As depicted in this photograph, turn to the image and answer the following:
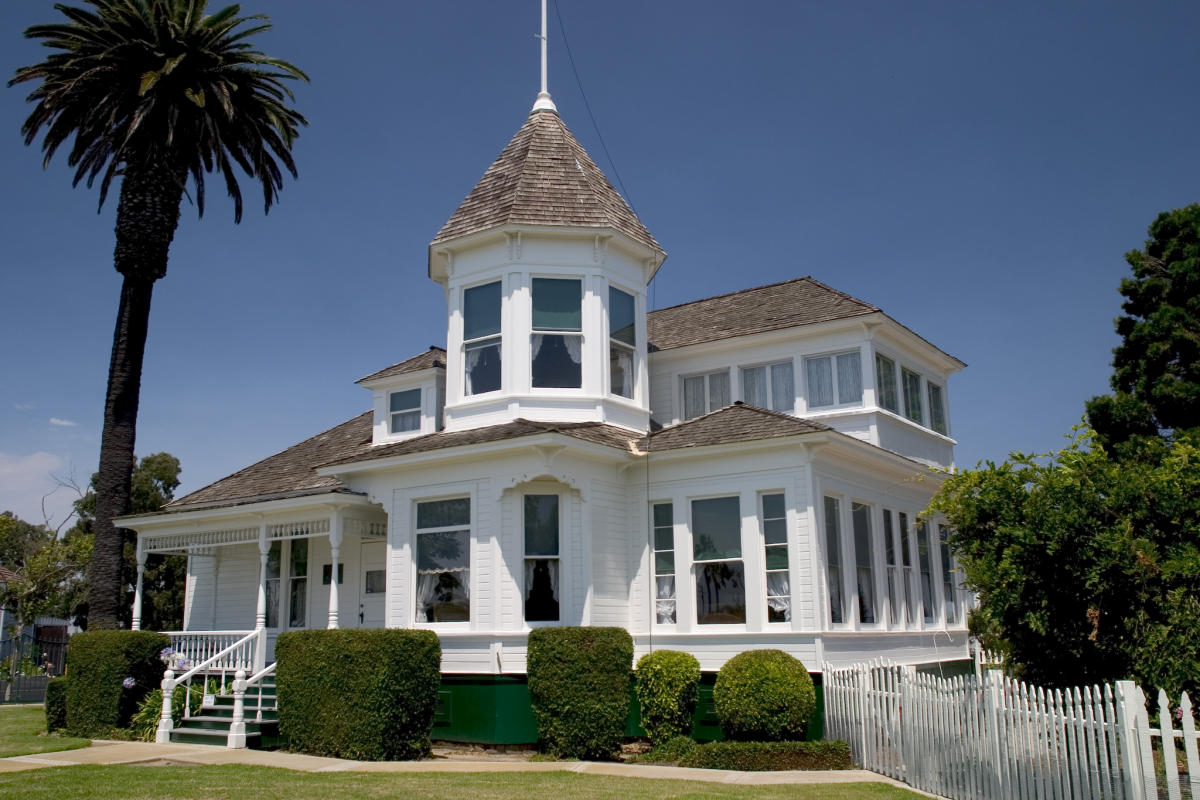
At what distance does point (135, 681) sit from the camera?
17.9 m

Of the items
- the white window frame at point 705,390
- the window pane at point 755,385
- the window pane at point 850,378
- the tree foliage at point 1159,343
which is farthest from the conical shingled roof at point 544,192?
the tree foliage at point 1159,343

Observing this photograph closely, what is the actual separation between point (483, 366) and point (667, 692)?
23.5ft

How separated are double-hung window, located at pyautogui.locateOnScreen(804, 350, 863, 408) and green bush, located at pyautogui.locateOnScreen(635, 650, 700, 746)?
267 inches

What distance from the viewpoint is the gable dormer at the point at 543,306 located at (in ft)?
59.8

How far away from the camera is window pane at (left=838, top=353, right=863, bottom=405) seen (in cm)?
1950

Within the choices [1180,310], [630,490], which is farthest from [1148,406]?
[630,490]

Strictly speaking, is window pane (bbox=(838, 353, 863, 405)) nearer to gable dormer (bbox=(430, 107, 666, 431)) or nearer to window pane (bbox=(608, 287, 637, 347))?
gable dormer (bbox=(430, 107, 666, 431))

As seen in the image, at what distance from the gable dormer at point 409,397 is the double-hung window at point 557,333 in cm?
312

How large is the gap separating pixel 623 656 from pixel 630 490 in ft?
11.6

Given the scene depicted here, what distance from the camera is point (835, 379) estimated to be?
1978 centimetres

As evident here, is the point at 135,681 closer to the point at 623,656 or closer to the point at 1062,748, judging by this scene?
the point at 623,656

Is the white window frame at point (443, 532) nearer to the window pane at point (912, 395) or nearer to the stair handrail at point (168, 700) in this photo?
the stair handrail at point (168, 700)

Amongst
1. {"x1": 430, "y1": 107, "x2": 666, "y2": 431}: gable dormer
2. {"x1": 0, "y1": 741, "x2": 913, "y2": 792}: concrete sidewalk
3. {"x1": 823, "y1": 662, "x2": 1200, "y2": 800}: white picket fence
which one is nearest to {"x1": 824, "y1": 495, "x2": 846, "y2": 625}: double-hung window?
{"x1": 823, "y1": 662, "x2": 1200, "y2": 800}: white picket fence

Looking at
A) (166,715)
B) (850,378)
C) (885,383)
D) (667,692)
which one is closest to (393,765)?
(667,692)
